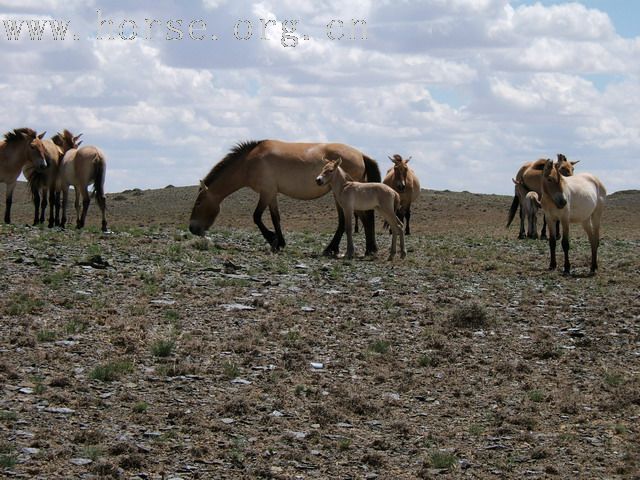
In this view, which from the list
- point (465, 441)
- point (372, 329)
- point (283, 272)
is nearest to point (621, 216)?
point (283, 272)

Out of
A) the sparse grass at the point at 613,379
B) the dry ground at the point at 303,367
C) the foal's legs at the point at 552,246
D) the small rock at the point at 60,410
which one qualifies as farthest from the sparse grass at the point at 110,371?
the foal's legs at the point at 552,246

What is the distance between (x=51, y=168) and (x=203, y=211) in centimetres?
Answer: 471

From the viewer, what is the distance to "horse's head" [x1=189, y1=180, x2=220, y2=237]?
21.2m

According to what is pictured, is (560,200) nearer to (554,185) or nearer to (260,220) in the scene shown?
(554,185)

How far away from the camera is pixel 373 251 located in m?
20.6

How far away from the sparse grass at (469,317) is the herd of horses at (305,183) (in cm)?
589

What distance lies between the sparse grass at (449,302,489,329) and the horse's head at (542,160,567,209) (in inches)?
236

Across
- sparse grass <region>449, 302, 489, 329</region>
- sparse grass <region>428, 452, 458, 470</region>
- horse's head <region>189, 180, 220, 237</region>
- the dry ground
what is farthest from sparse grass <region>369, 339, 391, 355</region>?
horse's head <region>189, 180, 220, 237</region>

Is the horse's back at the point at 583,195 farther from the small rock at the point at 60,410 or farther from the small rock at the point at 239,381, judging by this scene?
the small rock at the point at 60,410

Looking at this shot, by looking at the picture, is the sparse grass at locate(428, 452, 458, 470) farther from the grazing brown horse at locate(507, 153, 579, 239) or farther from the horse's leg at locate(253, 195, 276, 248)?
the grazing brown horse at locate(507, 153, 579, 239)

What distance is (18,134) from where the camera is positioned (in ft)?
78.6

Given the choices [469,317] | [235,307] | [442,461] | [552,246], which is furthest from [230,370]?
[552,246]

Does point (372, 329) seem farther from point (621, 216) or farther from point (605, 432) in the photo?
point (621, 216)

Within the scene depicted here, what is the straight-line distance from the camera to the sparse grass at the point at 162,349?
11.1 metres
